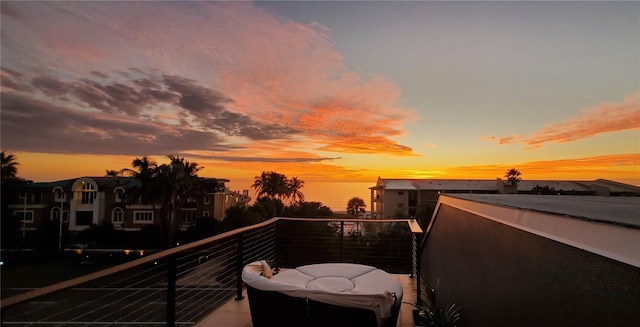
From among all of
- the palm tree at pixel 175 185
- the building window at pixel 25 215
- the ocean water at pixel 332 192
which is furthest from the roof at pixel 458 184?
the building window at pixel 25 215

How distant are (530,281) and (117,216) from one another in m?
40.1

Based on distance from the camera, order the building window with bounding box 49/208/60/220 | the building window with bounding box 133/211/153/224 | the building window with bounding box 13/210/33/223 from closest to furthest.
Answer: the building window with bounding box 13/210/33/223, the building window with bounding box 49/208/60/220, the building window with bounding box 133/211/153/224

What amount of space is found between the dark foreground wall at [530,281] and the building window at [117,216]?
3855cm

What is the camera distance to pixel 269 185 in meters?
43.7

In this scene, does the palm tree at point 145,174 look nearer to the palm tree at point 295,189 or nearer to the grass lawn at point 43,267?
the grass lawn at point 43,267

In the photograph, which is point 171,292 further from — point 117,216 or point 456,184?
point 117,216

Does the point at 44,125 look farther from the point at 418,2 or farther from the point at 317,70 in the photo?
the point at 418,2

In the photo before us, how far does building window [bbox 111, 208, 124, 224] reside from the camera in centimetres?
3500

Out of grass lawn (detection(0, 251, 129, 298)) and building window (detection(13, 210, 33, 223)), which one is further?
building window (detection(13, 210, 33, 223))

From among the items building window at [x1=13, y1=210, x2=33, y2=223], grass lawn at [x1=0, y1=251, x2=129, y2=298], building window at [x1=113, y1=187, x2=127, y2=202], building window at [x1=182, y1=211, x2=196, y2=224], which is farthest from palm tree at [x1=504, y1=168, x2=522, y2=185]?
building window at [x1=13, y1=210, x2=33, y2=223]

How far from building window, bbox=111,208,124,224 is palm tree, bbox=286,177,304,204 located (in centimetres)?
1902

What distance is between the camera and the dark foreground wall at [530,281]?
0.95m

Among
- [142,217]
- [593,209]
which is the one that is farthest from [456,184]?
[593,209]

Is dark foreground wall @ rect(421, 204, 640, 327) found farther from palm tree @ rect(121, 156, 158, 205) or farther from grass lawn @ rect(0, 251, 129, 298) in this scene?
palm tree @ rect(121, 156, 158, 205)
